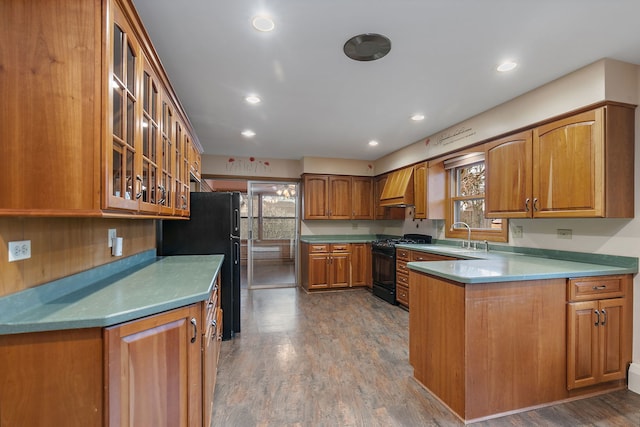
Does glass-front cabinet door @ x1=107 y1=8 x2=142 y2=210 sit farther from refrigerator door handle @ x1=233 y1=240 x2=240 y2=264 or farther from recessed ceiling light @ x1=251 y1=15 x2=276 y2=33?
refrigerator door handle @ x1=233 y1=240 x2=240 y2=264

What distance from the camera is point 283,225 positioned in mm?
6008

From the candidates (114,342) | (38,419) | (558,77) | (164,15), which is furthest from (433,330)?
(164,15)

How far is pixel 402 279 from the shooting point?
166 inches

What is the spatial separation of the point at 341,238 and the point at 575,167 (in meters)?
3.72

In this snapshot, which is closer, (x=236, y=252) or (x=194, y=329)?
(x=194, y=329)

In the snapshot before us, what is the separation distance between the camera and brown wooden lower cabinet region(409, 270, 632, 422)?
1.89 metres

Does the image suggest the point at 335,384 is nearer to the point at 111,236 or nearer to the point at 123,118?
the point at 111,236

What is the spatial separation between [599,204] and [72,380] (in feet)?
10.5

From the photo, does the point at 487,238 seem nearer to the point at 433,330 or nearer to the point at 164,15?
the point at 433,330

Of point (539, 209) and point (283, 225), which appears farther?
point (283, 225)

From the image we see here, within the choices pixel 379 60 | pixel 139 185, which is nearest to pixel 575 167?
pixel 379 60

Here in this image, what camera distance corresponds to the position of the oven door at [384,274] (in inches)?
173

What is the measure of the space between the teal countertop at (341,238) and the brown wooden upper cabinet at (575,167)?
2767 millimetres

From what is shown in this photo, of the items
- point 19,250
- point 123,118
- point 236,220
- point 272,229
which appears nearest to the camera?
point 19,250
